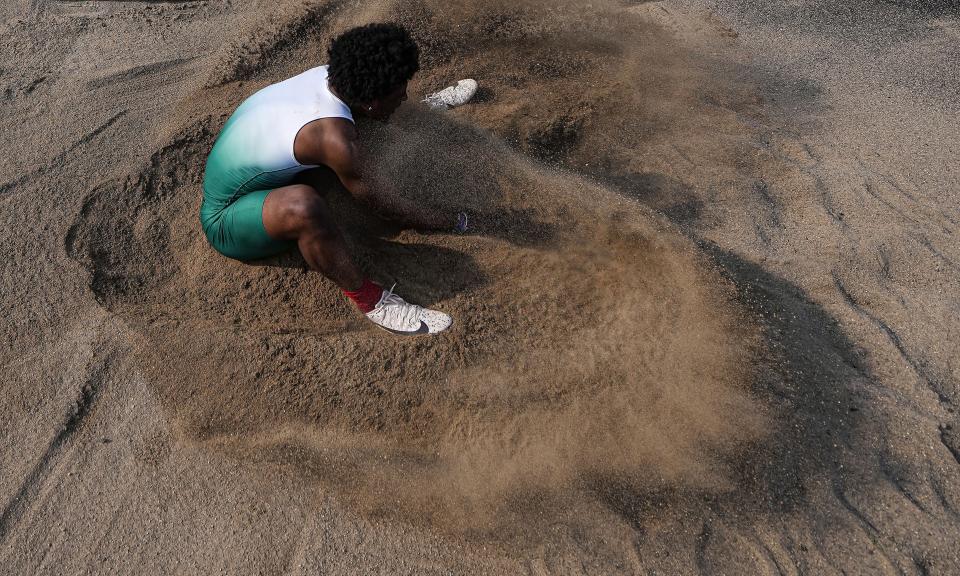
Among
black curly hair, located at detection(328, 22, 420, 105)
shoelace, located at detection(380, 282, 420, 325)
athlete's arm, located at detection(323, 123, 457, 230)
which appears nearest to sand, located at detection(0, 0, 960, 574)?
shoelace, located at detection(380, 282, 420, 325)

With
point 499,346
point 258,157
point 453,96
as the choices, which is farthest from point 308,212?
point 453,96

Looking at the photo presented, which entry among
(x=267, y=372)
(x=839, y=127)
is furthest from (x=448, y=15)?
(x=267, y=372)

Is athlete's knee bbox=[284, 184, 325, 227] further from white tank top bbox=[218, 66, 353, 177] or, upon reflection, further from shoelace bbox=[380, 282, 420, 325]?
shoelace bbox=[380, 282, 420, 325]

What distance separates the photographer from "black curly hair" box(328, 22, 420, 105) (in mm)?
2639

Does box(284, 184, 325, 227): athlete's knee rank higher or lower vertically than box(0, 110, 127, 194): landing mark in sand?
higher

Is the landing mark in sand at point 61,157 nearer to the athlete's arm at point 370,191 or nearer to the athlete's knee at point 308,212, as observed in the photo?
the athlete's knee at point 308,212

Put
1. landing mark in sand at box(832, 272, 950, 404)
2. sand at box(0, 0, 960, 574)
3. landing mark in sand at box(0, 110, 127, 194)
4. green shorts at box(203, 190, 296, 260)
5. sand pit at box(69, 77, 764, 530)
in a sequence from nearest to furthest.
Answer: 1. sand at box(0, 0, 960, 574)
2. sand pit at box(69, 77, 764, 530)
3. green shorts at box(203, 190, 296, 260)
4. landing mark in sand at box(832, 272, 950, 404)
5. landing mark in sand at box(0, 110, 127, 194)

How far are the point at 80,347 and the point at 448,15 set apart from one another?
3730mm

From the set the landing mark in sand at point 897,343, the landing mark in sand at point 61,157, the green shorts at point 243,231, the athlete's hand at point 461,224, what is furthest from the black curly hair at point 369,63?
the landing mark in sand at point 897,343

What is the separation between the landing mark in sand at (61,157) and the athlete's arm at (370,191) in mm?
2138

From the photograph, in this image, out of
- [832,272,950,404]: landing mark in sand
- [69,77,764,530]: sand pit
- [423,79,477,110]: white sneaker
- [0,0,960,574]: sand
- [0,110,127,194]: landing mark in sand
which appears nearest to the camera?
[0,0,960,574]: sand

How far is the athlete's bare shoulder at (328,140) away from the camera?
2.63m

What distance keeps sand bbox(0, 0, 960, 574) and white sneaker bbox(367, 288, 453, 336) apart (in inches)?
3.0

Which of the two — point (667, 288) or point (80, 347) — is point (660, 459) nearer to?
point (667, 288)
